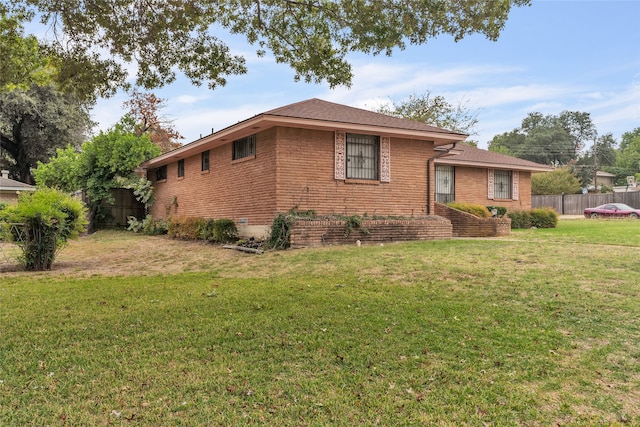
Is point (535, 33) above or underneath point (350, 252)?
above

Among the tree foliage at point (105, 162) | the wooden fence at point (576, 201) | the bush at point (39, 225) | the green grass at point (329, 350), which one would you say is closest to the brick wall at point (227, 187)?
the tree foliage at point (105, 162)

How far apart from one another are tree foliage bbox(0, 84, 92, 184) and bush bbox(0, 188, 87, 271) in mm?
23115

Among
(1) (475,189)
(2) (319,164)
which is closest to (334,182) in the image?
(2) (319,164)

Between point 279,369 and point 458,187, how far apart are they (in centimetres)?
1777

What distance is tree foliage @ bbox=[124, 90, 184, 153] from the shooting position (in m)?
33.8

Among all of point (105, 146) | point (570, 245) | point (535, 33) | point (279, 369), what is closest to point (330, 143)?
point (535, 33)

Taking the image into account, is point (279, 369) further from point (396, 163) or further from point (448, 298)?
point (396, 163)

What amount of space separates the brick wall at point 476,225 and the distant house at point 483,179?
12.3 feet

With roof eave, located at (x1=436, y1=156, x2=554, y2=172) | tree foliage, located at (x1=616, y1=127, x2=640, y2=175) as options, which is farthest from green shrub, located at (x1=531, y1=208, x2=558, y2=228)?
tree foliage, located at (x1=616, y1=127, x2=640, y2=175)

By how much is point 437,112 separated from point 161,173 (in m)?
23.2

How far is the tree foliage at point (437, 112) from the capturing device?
3506 cm

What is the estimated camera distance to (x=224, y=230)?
13.0 meters

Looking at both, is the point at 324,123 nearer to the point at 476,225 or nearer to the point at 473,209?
the point at 476,225

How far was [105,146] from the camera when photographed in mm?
19625
